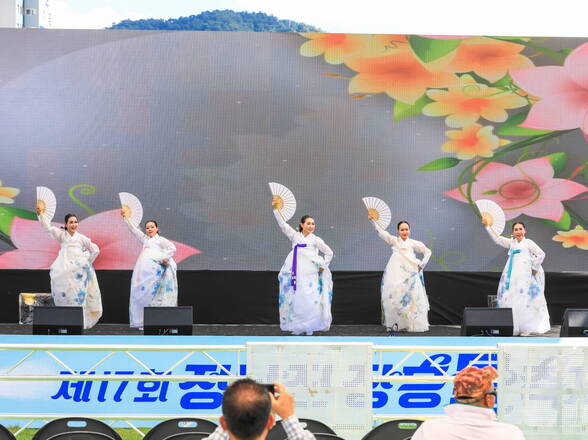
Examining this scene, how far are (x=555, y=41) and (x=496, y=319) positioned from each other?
3983 mm

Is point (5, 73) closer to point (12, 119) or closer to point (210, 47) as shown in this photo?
point (12, 119)

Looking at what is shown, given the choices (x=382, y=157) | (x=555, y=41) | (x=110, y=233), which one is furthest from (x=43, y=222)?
(x=555, y=41)

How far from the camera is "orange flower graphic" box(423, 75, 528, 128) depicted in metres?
9.61

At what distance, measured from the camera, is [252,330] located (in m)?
9.07

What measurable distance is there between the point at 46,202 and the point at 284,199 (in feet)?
7.67

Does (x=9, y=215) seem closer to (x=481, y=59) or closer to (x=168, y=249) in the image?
(x=168, y=249)

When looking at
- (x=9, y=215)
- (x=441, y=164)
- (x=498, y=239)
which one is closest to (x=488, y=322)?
(x=498, y=239)

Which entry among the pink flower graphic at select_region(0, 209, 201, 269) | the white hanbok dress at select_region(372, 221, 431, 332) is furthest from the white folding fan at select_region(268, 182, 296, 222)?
the pink flower graphic at select_region(0, 209, 201, 269)

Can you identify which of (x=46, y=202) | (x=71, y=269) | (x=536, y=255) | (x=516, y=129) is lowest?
(x=71, y=269)

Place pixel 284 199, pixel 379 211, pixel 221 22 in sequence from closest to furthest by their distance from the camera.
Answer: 1. pixel 284 199
2. pixel 379 211
3. pixel 221 22

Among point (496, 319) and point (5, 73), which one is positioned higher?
point (5, 73)

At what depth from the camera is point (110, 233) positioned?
31.3 feet

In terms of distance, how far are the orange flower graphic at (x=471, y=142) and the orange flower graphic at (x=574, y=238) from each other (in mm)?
1133

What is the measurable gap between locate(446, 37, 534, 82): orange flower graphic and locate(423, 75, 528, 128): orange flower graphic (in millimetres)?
117
